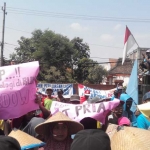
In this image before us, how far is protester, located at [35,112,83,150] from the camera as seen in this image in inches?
131

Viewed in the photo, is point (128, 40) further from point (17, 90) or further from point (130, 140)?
point (130, 140)

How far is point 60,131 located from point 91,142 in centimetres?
128

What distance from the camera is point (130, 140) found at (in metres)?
2.20

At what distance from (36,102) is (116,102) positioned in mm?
991

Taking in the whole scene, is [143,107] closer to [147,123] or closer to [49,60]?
[147,123]

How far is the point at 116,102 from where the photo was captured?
419 cm

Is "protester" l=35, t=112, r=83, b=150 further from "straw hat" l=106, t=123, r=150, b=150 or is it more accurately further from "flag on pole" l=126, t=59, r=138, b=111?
"flag on pole" l=126, t=59, r=138, b=111

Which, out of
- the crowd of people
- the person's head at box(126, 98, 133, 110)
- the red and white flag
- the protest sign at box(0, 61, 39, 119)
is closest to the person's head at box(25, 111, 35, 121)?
the crowd of people

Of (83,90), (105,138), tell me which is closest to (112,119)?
(105,138)

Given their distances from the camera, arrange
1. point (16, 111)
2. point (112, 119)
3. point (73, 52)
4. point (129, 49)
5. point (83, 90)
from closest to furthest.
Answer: point (16, 111)
point (112, 119)
point (129, 49)
point (83, 90)
point (73, 52)

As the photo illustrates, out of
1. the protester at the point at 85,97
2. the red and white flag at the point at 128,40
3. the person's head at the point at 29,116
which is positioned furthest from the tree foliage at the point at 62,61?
the person's head at the point at 29,116

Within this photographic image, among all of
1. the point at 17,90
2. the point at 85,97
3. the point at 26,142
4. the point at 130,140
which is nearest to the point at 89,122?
the point at 17,90

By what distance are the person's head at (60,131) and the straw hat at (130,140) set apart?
3.48ft

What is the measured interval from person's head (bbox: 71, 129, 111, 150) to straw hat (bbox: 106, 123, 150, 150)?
117mm
